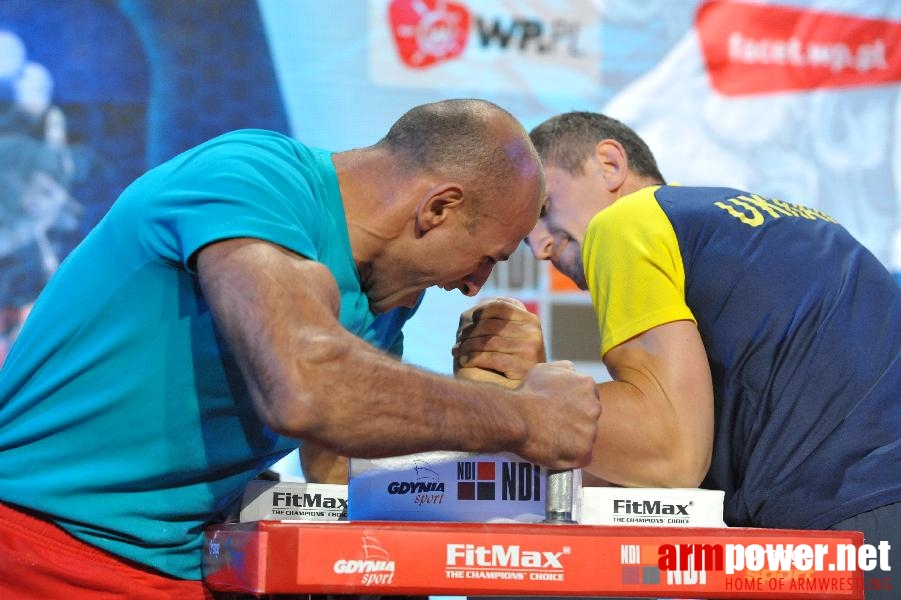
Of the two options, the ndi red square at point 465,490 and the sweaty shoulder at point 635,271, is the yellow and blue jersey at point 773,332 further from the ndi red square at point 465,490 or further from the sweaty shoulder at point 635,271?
the ndi red square at point 465,490

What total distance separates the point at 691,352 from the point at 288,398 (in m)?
0.76

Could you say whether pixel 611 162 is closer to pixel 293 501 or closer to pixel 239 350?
pixel 293 501

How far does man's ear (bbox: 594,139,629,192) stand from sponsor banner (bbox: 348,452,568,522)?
3.30 feet

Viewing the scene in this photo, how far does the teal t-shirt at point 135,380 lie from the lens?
4.04 feet

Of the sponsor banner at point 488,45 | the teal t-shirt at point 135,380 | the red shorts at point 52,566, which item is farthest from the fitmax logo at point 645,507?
the sponsor banner at point 488,45

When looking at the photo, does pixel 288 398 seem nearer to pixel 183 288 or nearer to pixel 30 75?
pixel 183 288

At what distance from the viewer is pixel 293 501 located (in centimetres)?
145

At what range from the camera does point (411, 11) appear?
3.21 m

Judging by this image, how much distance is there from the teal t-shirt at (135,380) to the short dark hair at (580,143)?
37.0 inches

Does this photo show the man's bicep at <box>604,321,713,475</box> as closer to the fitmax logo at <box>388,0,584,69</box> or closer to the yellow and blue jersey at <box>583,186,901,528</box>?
the yellow and blue jersey at <box>583,186,901,528</box>

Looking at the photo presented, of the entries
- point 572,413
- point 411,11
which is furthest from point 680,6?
point 572,413

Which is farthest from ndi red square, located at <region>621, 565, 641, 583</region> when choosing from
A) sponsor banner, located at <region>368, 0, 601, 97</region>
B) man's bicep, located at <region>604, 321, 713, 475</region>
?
sponsor banner, located at <region>368, 0, 601, 97</region>

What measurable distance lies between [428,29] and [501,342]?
190cm

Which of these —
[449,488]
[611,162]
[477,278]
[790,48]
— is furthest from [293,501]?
[790,48]
